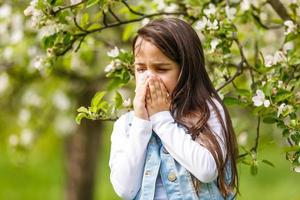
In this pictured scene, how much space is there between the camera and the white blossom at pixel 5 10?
20.7 ft

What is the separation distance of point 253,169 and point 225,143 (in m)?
0.58

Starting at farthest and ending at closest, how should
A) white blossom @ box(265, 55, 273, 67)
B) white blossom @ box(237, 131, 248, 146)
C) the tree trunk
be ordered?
the tree trunk, white blossom @ box(237, 131, 248, 146), white blossom @ box(265, 55, 273, 67)

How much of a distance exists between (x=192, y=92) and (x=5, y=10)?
3.13m

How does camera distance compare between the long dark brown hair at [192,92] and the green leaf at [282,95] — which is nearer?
the long dark brown hair at [192,92]

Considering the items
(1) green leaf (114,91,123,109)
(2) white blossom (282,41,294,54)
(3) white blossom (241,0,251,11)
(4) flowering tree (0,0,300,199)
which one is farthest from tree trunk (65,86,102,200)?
(1) green leaf (114,91,123,109)

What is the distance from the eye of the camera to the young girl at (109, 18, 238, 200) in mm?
3271

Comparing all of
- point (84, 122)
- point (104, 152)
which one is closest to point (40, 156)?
point (104, 152)

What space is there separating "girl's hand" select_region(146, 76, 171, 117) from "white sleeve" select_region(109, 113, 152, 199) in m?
0.06

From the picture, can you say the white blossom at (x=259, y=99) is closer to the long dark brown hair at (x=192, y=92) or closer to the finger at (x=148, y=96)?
the long dark brown hair at (x=192, y=92)

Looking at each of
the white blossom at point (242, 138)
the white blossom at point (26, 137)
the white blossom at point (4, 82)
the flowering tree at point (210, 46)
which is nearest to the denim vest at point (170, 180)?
the flowering tree at point (210, 46)

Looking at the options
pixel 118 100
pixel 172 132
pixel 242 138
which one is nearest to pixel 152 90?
pixel 172 132

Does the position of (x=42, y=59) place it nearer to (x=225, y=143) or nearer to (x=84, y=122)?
(x=225, y=143)

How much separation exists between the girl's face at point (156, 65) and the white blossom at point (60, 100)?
4.88m

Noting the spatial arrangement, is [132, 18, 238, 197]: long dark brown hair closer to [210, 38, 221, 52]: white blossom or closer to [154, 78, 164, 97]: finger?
[154, 78, 164, 97]: finger
